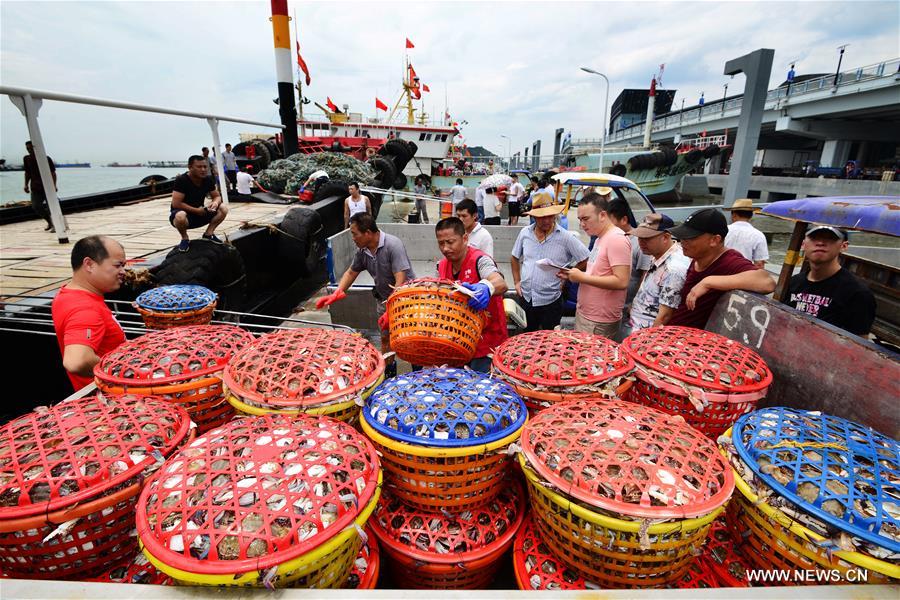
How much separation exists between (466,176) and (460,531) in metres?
30.2

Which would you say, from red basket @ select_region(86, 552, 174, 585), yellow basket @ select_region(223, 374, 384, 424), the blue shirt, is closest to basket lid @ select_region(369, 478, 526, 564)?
yellow basket @ select_region(223, 374, 384, 424)

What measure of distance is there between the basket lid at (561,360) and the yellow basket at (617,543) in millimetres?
515

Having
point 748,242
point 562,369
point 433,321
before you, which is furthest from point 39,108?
point 748,242

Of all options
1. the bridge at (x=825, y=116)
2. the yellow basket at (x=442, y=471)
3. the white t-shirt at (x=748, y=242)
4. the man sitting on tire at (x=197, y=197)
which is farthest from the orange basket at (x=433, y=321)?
the bridge at (x=825, y=116)

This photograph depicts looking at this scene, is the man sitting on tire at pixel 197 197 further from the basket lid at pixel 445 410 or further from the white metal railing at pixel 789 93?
the white metal railing at pixel 789 93

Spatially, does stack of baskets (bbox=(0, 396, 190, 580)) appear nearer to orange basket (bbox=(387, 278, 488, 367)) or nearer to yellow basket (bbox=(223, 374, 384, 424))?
yellow basket (bbox=(223, 374, 384, 424))

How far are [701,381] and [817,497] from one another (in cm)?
59

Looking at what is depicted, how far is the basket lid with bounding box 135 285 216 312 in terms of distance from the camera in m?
2.79

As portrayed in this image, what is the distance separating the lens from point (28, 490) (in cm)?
111

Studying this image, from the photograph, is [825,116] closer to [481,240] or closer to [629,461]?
[481,240]

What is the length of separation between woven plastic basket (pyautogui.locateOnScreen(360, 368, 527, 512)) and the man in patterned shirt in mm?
1923

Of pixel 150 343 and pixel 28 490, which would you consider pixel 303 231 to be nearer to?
pixel 150 343

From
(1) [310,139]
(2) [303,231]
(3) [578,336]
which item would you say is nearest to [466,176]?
(1) [310,139]

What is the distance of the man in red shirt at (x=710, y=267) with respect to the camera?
2.46 metres
